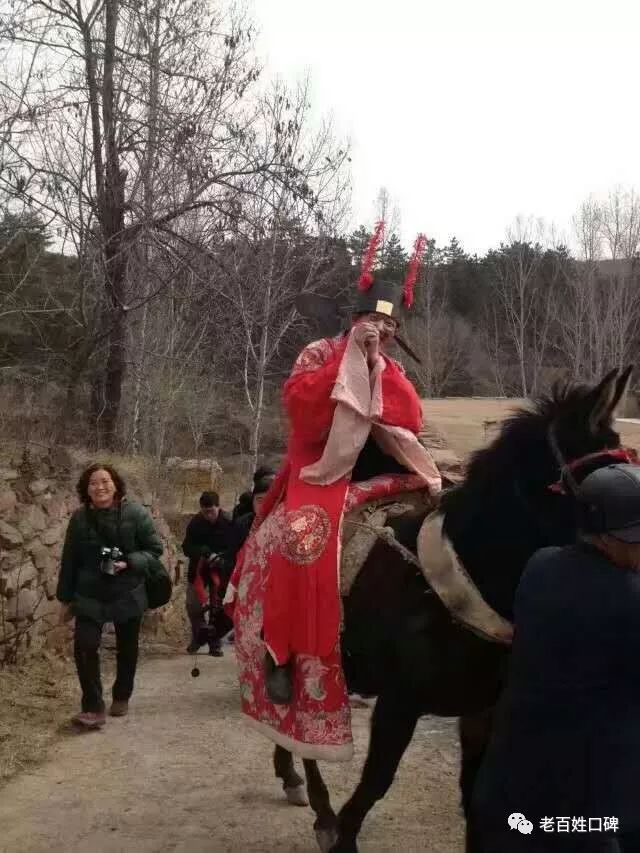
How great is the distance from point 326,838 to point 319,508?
1597 millimetres

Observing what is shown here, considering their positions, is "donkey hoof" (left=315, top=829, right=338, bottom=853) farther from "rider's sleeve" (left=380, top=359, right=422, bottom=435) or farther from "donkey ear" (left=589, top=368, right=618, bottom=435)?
"donkey ear" (left=589, top=368, right=618, bottom=435)

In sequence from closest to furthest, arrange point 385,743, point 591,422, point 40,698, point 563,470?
point 563,470 → point 591,422 → point 385,743 → point 40,698

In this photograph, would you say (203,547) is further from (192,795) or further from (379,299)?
(379,299)

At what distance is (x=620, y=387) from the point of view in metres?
3.09

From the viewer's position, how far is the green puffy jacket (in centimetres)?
632

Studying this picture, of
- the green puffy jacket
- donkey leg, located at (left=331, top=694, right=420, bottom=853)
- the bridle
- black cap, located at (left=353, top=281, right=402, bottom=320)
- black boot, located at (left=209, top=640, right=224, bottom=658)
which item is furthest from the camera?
black boot, located at (left=209, top=640, right=224, bottom=658)

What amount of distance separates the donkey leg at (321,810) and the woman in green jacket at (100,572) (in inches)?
91.7

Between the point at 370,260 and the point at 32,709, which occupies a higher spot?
the point at 370,260

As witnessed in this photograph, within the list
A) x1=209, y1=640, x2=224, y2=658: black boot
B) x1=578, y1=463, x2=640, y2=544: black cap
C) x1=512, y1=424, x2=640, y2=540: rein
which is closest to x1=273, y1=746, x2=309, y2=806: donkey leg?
x1=512, y1=424, x2=640, y2=540: rein

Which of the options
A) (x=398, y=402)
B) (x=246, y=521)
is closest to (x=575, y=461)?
(x=398, y=402)

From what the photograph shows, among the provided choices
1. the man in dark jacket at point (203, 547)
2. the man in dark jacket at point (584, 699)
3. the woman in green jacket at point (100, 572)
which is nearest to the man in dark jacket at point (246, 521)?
the man in dark jacket at point (203, 547)

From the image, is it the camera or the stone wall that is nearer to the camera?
the camera

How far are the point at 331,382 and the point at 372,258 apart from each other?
0.87 metres

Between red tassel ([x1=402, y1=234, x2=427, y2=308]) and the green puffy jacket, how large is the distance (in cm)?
295
